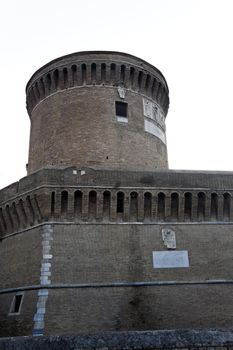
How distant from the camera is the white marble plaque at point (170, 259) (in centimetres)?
1421

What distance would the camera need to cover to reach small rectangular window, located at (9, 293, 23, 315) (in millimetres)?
14027

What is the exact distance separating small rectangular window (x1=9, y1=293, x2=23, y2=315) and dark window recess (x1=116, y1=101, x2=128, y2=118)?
871cm

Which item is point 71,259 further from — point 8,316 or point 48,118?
→ point 48,118

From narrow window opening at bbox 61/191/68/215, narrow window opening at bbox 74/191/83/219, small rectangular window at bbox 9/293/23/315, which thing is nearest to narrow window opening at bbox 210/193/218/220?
narrow window opening at bbox 74/191/83/219

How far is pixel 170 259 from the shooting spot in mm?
14328

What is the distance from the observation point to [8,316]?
14188 mm

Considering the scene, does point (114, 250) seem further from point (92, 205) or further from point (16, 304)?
point (16, 304)

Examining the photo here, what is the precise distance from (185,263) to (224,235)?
1848 mm

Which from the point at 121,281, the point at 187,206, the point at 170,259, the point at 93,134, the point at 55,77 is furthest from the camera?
the point at 55,77

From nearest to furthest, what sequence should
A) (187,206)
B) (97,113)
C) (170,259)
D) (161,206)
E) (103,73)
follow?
(170,259)
(161,206)
(187,206)
(97,113)
(103,73)

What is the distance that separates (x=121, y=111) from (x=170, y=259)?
7412 mm

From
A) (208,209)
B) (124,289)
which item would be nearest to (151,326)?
(124,289)

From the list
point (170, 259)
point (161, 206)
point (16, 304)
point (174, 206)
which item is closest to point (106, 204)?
point (161, 206)

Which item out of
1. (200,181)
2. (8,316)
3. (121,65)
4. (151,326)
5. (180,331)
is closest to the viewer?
(180,331)
